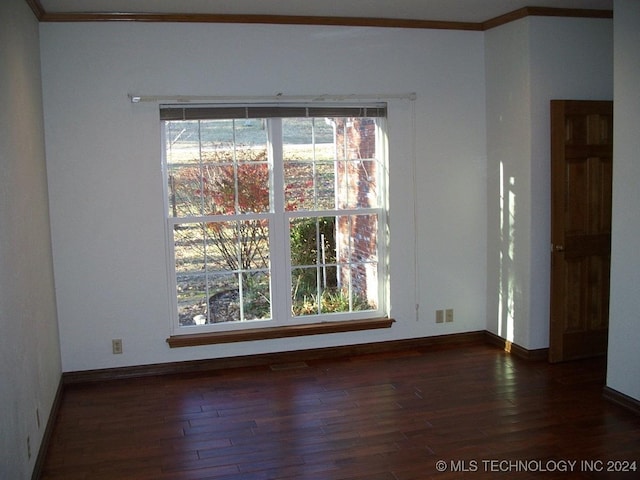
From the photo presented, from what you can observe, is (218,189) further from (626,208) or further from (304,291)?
(626,208)

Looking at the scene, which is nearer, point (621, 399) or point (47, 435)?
point (47, 435)

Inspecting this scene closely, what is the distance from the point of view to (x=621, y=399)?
4180 mm

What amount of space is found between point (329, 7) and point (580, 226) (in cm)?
247

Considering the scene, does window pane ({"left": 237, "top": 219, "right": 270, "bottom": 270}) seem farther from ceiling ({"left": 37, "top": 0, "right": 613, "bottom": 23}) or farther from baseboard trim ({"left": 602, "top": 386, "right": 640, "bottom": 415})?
baseboard trim ({"left": 602, "top": 386, "right": 640, "bottom": 415})

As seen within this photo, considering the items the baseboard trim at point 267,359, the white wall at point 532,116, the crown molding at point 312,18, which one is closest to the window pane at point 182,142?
the crown molding at point 312,18

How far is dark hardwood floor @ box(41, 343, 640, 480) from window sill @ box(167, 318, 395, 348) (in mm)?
243

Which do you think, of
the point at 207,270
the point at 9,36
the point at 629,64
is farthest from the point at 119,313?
the point at 629,64

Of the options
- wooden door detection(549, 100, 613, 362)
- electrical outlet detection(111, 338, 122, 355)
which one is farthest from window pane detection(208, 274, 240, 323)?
wooden door detection(549, 100, 613, 362)

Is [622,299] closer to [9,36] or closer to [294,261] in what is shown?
[294,261]

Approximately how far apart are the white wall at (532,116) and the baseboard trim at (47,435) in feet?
11.3

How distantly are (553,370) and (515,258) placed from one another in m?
0.91

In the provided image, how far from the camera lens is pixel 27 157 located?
3.90 meters

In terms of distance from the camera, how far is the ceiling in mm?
4480

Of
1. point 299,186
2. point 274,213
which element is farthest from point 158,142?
point 299,186
